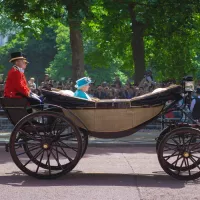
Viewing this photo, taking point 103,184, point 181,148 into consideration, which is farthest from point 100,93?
point 103,184

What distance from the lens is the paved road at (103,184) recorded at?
7621 mm

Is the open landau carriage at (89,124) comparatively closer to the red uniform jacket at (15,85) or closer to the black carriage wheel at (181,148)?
the black carriage wheel at (181,148)

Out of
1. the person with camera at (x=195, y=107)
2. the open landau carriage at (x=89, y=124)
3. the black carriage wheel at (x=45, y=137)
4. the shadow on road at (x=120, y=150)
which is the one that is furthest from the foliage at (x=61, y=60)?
the black carriage wheel at (x=45, y=137)

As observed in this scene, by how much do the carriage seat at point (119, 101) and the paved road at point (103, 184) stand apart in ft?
3.69

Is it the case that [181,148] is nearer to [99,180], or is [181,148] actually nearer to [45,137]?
[99,180]

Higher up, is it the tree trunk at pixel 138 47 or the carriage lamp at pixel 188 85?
the tree trunk at pixel 138 47

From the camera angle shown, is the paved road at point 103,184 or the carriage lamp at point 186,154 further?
the carriage lamp at point 186,154

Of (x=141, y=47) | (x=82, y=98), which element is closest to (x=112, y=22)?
(x=141, y=47)

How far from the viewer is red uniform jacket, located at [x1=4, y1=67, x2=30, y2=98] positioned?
903 centimetres

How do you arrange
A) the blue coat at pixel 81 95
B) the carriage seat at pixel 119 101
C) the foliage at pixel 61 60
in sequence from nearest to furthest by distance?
1. the carriage seat at pixel 119 101
2. the blue coat at pixel 81 95
3. the foliage at pixel 61 60

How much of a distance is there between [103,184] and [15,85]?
2074 millimetres

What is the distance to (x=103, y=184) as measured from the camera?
27.8 feet

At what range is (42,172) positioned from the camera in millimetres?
9086

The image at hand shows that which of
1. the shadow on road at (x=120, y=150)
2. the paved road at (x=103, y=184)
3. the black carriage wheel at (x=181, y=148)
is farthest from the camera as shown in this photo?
the shadow on road at (x=120, y=150)
